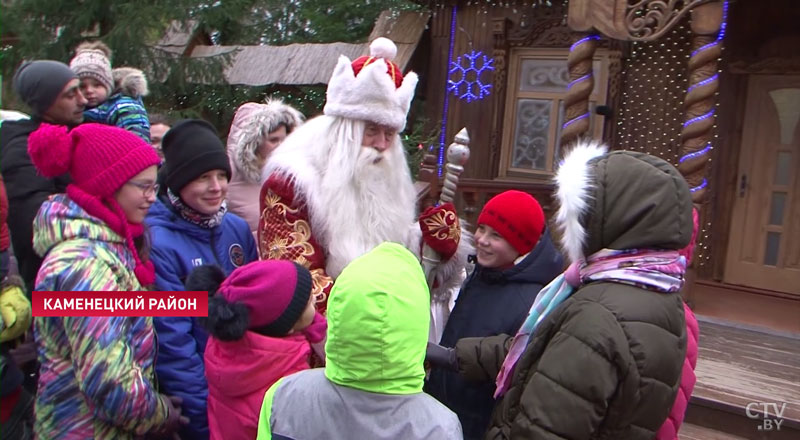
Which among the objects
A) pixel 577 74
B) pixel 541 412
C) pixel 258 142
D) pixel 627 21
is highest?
pixel 627 21

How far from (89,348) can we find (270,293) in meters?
0.51

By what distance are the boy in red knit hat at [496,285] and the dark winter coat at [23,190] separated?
163 cm

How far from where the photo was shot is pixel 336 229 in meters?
Answer: 2.46

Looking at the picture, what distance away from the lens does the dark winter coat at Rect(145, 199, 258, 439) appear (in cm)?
201

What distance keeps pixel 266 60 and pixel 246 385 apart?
7532mm

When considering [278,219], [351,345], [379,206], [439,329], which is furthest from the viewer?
[439,329]

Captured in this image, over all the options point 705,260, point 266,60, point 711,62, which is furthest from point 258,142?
point 266,60

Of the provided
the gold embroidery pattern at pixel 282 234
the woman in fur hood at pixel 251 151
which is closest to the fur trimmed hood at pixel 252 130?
the woman in fur hood at pixel 251 151

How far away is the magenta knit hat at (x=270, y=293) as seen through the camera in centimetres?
168

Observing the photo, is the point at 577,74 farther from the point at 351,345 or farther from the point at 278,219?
the point at 351,345

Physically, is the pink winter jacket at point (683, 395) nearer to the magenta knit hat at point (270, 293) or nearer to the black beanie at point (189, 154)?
the magenta knit hat at point (270, 293)

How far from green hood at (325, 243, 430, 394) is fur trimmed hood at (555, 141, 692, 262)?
0.44 meters

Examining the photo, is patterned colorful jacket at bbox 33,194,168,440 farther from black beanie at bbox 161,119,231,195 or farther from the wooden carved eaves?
the wooden carved eaves

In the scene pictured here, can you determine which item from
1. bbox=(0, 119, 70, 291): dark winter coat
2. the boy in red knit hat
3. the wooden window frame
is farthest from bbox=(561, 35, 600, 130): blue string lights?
bbox=(0, 119, 70, 291): dark winter coat
